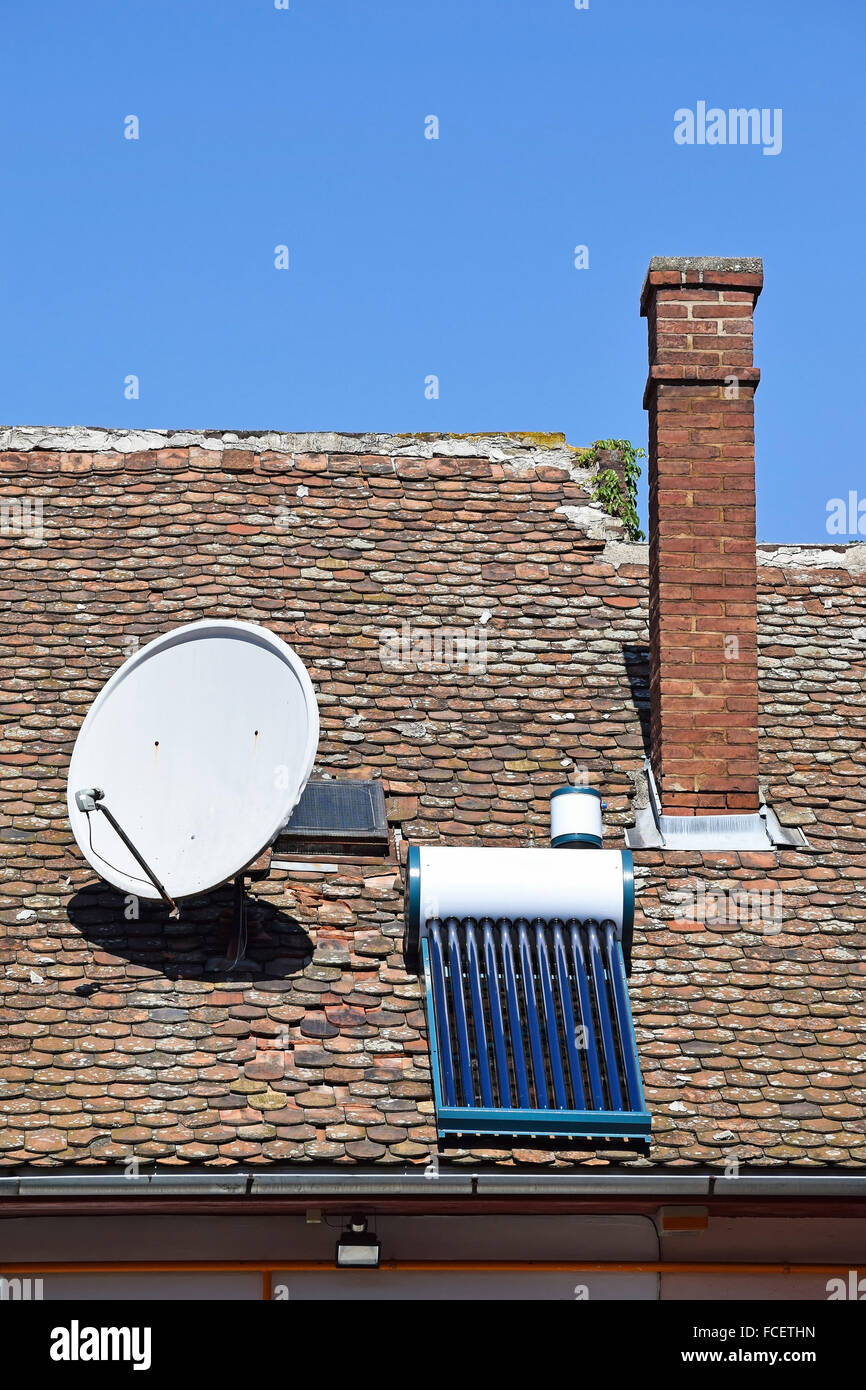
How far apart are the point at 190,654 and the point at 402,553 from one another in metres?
2.70

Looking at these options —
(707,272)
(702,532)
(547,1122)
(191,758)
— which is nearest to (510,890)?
(547,1122)

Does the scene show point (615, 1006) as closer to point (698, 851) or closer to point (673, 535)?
point (698, 851)

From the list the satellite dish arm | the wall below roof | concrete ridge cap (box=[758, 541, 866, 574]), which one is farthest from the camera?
concrete ridge cap (box=[758, 541, 866, 574])

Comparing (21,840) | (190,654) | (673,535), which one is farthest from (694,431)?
(21,840)

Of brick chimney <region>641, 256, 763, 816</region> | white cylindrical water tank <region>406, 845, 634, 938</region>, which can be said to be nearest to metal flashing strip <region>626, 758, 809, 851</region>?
brick chimney <region>641, 256, 763, 816</region>

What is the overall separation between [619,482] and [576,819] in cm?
392

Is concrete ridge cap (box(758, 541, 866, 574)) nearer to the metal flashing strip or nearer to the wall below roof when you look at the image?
the metal flashing strip

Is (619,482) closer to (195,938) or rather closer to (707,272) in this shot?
(707,272)

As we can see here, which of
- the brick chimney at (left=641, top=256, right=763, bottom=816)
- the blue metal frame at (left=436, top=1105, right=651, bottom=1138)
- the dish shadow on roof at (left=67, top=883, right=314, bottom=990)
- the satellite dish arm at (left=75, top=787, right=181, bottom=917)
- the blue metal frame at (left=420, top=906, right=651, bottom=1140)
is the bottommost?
the blue metal frame at (left=436, top=1105, right=651, bottom=1138)

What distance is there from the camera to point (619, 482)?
13.1 meters

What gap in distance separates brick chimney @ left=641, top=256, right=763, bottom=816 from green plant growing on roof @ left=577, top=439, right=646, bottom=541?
4.24ft

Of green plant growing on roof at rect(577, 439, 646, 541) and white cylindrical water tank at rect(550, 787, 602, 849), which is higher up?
green plant growing on roof at rect(577, 439, 646, 541)

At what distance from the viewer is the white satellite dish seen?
9164 millimetres

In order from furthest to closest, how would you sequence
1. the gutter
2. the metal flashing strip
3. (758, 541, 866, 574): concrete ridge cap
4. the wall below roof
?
(758, 541, 866, 574): concrete ridge cap < the metal flashing strip < the wall below roof < the gutter
